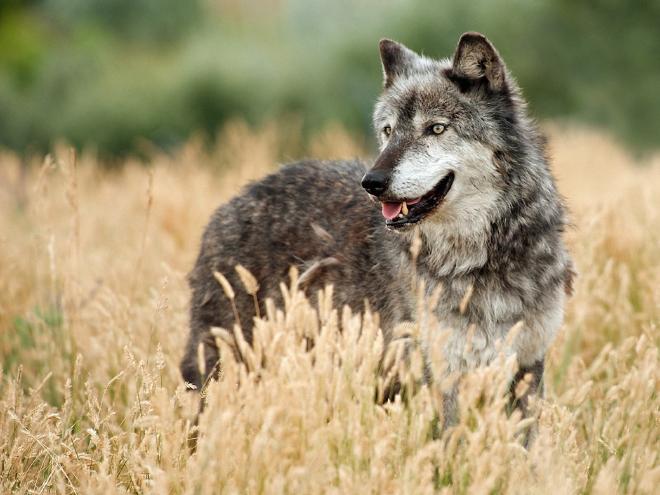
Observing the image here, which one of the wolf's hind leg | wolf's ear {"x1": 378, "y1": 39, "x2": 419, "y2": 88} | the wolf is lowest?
the wolf's hind leg

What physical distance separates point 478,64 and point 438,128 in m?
0.37

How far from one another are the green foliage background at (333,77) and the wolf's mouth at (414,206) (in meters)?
11.9

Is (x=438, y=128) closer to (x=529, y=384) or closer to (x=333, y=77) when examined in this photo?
(x=529, y=384)

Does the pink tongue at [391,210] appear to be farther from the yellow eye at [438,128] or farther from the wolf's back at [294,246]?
the yellow eye at [438,128]

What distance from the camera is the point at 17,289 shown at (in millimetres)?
5938

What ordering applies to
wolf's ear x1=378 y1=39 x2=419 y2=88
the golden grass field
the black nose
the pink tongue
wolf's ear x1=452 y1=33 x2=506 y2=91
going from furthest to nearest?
1. wolf's ear x1=378 y1=39 x2=419 y2=88
2. wolf's ear x1=452 y1=33 x2=506 y2=91
3. the pink tongue
4. the black nose
5. the golden grass field

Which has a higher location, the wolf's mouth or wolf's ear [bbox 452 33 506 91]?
wolf's ear [bbox 452 33 506 91]

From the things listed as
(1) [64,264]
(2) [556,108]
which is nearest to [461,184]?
(1) [64,264]

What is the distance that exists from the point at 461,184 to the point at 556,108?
573 inches

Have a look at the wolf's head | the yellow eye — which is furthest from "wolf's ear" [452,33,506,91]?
the yellow eye

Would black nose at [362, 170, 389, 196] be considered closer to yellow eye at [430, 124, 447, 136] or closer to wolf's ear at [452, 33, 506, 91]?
yellow eye at [430, 124, 447, 136]

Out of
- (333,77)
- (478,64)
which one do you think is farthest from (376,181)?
(333,77)

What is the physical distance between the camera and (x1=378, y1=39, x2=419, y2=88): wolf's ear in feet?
14.8

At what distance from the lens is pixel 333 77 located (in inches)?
698
